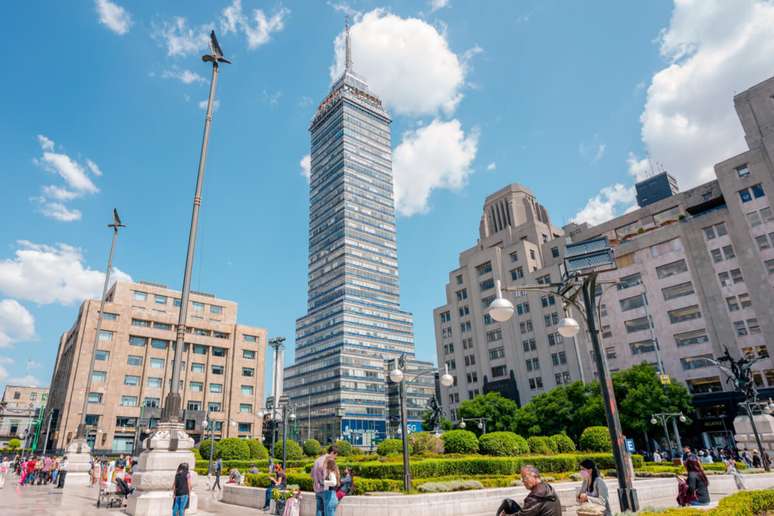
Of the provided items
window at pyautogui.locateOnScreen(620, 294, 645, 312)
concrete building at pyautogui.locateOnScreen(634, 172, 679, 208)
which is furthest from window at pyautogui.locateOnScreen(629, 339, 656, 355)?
concrete building at pyautogui.locateOnScreen(634, 172, 679, 208)

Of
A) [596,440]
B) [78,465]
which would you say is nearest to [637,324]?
[596,440]

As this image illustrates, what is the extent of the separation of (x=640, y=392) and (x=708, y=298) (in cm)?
1571

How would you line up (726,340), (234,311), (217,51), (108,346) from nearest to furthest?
(217,51)
(726,340)
(108,346)
(234,311)

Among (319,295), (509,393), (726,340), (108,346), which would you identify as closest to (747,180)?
(726,340)

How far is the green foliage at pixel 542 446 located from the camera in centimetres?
2688

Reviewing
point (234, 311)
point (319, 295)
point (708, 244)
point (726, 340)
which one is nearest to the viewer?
point (726, 340)

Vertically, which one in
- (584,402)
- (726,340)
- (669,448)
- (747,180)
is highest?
(747,180)

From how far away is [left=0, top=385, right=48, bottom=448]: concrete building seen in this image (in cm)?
9450

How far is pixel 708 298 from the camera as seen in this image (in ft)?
161

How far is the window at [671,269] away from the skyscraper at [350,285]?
73022 mm

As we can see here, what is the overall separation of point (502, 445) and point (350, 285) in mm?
95560

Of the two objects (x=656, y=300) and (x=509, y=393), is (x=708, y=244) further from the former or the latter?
(x=509, y=393)

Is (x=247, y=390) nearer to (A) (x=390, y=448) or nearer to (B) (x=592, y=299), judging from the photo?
(A) (x=390, y=448)

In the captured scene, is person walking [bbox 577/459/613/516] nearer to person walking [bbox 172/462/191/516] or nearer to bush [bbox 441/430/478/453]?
person walking [bbox 172/462/191/516]
